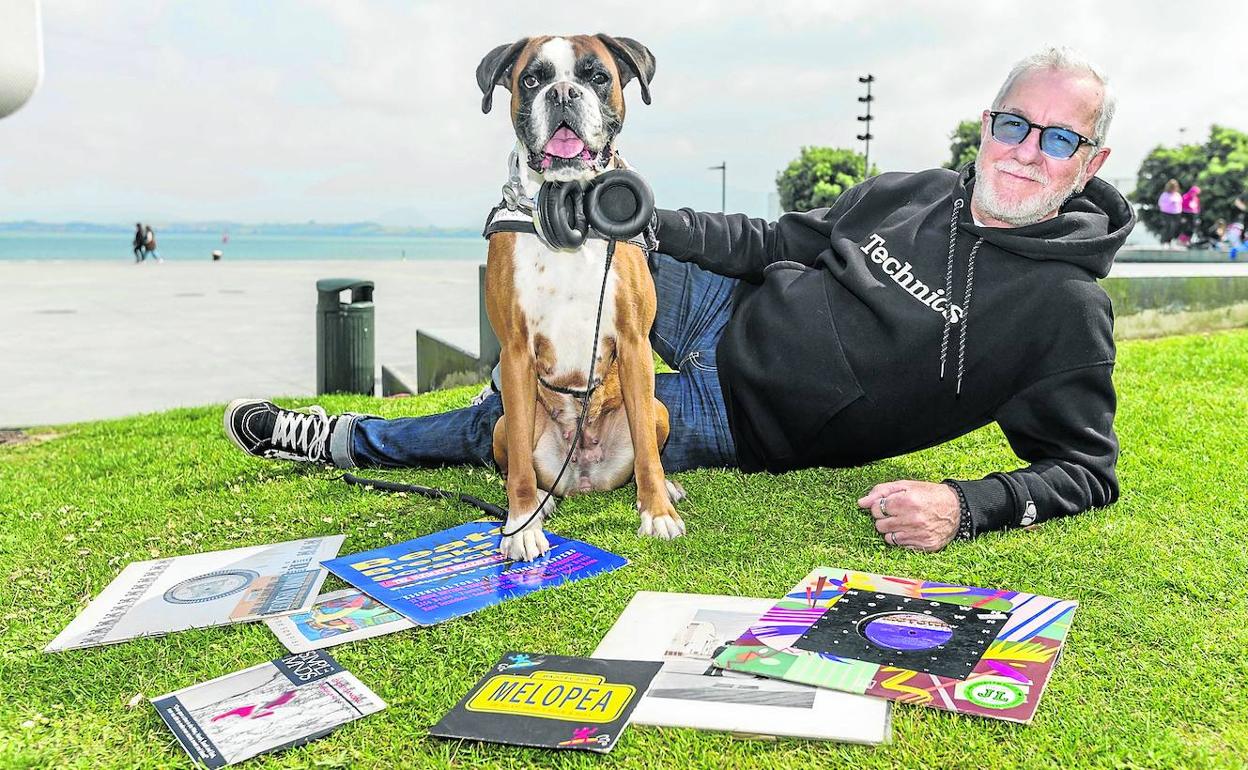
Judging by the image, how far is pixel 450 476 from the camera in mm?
3273

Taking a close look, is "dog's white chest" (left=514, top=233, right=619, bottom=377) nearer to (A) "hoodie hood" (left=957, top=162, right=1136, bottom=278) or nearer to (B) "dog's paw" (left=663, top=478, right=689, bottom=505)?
(B) "dog's paw" (left=663, top=478, right=689, bottom=505)

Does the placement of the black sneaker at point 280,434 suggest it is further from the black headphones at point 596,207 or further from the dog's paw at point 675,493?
the black headphones at point 596,207

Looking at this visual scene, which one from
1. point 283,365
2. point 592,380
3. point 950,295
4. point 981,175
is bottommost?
point 283,365

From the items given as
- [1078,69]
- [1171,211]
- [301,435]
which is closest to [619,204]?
[1078,69]

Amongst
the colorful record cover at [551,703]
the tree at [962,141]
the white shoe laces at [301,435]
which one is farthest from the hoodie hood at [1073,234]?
the tree at [962,141]

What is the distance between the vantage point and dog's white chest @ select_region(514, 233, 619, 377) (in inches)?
101

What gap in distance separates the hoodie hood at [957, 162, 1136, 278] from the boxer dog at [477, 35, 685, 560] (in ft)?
A: 3.26

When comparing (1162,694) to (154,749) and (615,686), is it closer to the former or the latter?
(615,686)

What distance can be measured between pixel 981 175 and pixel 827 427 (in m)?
0.86

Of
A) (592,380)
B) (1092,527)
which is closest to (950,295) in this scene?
(1092,527)

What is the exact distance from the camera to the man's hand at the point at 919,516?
2.43 m

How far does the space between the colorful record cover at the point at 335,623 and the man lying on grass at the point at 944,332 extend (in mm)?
1172

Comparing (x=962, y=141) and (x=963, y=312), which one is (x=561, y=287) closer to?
(x=963, y=312)

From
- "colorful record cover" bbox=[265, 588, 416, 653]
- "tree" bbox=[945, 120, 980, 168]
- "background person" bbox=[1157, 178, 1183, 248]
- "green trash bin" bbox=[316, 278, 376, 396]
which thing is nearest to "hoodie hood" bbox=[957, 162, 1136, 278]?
"colorful record cover" bbox=[265, 588, 416, 653]
